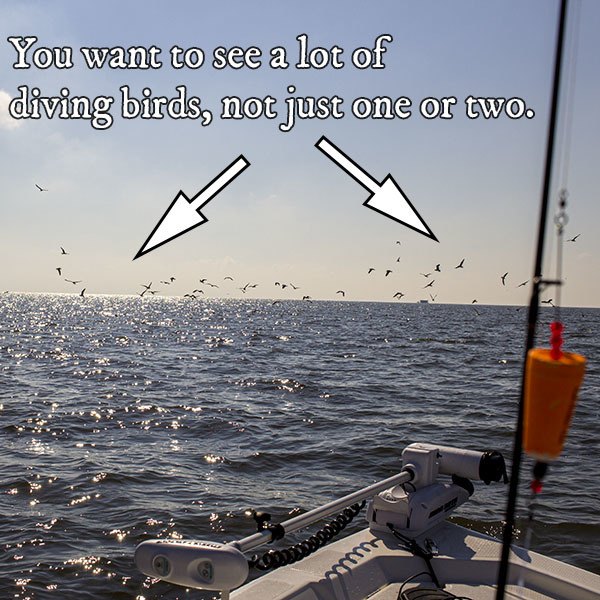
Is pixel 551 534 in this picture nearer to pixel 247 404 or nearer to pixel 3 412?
pixel 247 404

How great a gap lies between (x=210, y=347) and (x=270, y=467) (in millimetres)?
30490

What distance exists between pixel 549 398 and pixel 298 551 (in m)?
3.49

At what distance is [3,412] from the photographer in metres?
16.5

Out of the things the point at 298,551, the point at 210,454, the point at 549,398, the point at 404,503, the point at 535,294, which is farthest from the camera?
the point at 210,454

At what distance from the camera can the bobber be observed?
176 cm

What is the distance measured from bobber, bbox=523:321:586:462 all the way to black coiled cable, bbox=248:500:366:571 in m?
2.80

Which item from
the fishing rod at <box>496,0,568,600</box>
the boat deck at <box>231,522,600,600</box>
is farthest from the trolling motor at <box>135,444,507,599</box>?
the fishing rod at <box>496,0,568,600</box>

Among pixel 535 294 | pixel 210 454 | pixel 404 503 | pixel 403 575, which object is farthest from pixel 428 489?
pixel 210 454

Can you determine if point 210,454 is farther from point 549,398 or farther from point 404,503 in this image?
point 549,398

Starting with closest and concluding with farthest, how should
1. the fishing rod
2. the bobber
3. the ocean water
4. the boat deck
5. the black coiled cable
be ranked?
the bobber
the fishing rod
the black coiled cable
the boat deck
the ocean water

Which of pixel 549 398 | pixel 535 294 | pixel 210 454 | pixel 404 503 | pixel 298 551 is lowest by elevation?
pixel 210 454

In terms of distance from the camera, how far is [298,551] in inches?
187

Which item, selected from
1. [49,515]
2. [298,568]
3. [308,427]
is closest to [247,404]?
[308,427]

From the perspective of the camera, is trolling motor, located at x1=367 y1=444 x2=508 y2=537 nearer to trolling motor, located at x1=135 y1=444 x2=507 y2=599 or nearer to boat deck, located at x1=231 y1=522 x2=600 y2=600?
trolling motor, located at x1=135 y1=444 x2=507 y2=599
